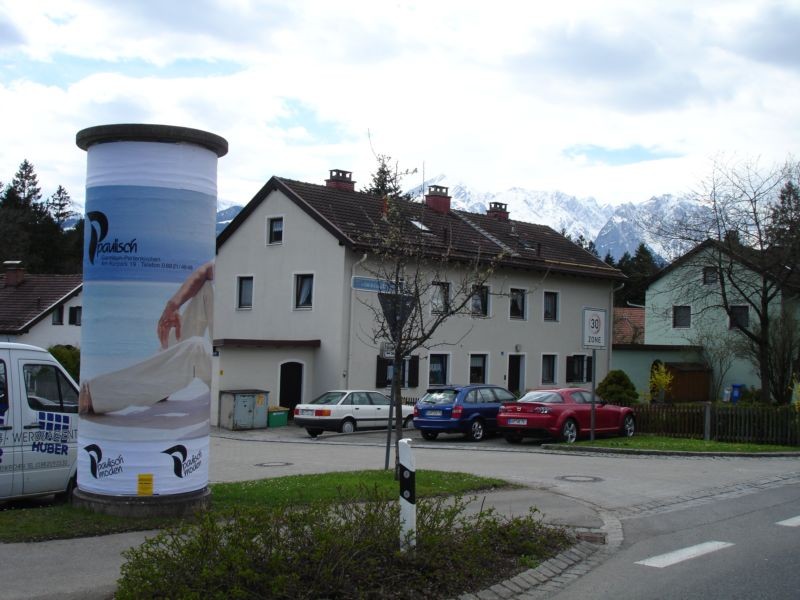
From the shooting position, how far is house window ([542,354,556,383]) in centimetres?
4247

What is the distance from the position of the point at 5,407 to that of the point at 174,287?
7.87 feet

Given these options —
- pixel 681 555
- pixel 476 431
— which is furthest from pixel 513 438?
pixel 681 555

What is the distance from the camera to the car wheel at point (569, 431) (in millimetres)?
22297

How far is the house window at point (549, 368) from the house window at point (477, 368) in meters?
4.62

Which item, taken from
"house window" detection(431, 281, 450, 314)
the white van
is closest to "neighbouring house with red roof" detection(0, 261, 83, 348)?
"house window" detection(431, 281, 450, 314)

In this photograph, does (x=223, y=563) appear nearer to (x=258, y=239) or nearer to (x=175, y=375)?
(x=175, y=375)

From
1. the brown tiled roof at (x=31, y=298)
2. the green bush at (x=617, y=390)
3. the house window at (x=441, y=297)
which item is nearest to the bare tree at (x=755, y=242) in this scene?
the green bush at (x=617, y=390)

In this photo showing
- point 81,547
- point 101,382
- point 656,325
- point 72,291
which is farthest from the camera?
point 656,325

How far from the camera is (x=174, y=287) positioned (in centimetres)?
960

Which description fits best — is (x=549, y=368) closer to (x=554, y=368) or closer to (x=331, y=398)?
(x=554, y=368)

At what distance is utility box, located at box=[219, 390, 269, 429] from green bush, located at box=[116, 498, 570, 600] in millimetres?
22165

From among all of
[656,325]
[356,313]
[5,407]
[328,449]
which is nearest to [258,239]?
[356,313]

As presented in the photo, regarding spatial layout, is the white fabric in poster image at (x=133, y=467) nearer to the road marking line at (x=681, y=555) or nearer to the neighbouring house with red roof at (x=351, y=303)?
the road marking line at (x=681, y=555)

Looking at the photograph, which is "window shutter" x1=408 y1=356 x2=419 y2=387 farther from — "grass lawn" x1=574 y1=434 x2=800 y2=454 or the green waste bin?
"grass lawn" x1=574 y1=434 x2=800 y2=454
